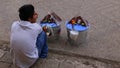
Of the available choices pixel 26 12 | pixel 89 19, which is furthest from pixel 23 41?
pixel 89 19

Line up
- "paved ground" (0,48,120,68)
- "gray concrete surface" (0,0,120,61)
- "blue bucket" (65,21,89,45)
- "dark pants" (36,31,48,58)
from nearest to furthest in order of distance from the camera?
Answer: "dark pants" (36,31,48,58) → "paved ground" (0,48,120,68) → "blue bucket" (65,21,89,45) → "gray concrete surface" (0,0,120,61)

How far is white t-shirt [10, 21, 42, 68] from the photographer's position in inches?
90.6

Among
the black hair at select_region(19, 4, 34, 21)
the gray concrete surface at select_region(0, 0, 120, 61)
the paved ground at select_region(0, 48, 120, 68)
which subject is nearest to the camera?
the black hair at select_region(19, 4, 34, 21)

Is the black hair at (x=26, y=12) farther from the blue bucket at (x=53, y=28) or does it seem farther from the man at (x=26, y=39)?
the blue bucket at (x=53, y=28)

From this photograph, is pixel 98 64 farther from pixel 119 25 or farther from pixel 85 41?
pixel 119 25

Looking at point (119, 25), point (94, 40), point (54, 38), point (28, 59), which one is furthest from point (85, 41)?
point (28, 59)

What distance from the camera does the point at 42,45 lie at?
8.41 ft

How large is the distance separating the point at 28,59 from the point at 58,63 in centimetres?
37

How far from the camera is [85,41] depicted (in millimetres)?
2963

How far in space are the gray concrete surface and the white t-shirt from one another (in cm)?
51

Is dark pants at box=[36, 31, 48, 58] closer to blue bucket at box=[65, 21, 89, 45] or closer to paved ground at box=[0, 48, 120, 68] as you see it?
paved ground at box=[0, 48, 120, 68]

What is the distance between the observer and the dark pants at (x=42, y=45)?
2.48 m

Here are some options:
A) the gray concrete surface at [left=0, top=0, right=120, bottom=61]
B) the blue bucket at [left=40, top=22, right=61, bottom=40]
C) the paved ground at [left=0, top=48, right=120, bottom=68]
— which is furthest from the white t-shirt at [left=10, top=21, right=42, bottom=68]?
the gray concrete surface at [left=0, top=0, right=120, bottom=61]

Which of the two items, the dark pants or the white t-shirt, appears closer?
the white t-shirt
